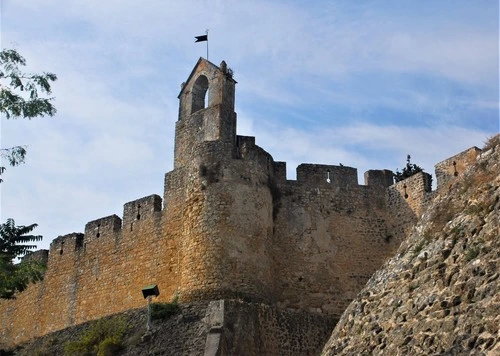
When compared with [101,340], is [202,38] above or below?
above

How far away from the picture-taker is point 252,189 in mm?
19875

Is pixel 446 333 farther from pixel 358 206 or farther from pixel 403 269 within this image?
pixel 358 206

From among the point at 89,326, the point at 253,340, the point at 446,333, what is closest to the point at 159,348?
the point at 253,340

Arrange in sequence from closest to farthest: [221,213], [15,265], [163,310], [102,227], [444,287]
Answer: [444,287]
[15,265]
[163,310]
[221,213]
[102,227]

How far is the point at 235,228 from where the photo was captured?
19.0 m

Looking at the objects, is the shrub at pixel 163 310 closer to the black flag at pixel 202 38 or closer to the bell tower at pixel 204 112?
the bell tower at pixel 204 112

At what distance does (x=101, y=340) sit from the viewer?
18.4m

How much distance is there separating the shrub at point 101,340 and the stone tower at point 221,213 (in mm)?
1821

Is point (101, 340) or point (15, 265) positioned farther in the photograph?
point (101, 340)

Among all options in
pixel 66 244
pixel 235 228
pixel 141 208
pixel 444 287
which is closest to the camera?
pixel 444 287

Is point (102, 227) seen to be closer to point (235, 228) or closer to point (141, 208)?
point (141, 208)

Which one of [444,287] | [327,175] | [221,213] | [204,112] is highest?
[204,112]

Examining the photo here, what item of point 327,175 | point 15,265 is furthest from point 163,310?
point 327,175

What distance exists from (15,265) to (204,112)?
31.7 feet
